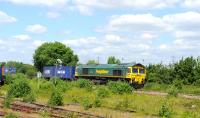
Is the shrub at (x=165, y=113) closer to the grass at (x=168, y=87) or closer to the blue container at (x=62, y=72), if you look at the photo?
the grass at (x=168, y=87)

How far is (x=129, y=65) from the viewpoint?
155 feet

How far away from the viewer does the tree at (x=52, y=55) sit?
96438mm

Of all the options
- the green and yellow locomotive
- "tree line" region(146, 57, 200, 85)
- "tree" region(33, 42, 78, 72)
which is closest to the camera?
the green and yellow locomotive

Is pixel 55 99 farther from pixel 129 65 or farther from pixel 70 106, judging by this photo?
pixel 129 65

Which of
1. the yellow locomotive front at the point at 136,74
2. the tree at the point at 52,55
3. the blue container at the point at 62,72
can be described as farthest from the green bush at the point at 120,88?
the tree at the point at 52,55

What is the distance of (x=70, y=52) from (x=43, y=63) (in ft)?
24.1

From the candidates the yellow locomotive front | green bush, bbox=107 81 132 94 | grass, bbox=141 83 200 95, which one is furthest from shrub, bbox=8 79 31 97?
the yellow locomotive front

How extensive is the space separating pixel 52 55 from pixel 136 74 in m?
53.2

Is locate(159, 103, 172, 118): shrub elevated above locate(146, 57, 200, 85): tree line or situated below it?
below

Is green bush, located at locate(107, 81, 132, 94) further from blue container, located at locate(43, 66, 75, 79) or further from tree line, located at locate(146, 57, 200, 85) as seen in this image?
blue container, located at locate(43, 66, 75, 79)

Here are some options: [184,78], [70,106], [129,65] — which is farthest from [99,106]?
[184,78]

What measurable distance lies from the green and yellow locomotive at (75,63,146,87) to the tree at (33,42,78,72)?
42.4m

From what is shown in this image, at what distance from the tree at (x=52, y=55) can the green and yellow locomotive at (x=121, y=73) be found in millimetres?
42388

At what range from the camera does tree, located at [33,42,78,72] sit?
96438mm
